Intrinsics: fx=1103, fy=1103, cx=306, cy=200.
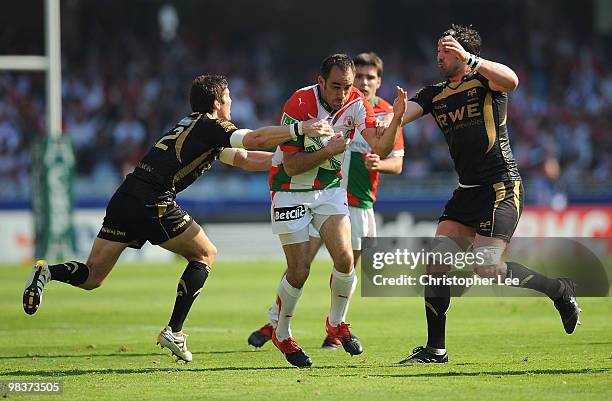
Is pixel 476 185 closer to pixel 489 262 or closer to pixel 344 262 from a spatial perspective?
pixel 489 262

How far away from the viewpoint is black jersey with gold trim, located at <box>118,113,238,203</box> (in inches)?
360

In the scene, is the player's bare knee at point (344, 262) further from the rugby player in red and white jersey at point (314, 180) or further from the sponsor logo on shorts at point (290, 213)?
the sponsor logo on shorts at point (290, 213)

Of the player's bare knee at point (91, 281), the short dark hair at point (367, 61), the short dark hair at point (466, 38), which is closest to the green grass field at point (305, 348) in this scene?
the player's bare knee at point (91, 281)

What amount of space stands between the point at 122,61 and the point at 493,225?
24.9 m

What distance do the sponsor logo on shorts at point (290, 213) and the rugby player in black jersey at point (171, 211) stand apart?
736 millimetres

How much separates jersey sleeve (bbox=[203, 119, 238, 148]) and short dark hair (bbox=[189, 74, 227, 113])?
232mm

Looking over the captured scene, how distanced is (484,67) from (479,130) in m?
0.63

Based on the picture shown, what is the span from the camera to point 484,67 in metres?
8.51

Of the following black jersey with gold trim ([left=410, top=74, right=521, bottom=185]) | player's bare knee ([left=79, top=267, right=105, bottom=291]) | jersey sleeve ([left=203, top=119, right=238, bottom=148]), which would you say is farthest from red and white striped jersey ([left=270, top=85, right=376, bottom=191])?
player's bare knee ([left=79, top=267, right=105, bottom=291])

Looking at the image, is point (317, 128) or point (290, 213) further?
point (290, 213)

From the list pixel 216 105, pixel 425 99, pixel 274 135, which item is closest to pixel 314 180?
pixel 274 135

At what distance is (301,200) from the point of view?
30.3 ft

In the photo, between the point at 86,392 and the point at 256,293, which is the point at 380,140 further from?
the point at 256,293

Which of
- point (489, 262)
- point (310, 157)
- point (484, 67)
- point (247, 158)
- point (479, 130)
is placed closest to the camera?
point (484, 67)
